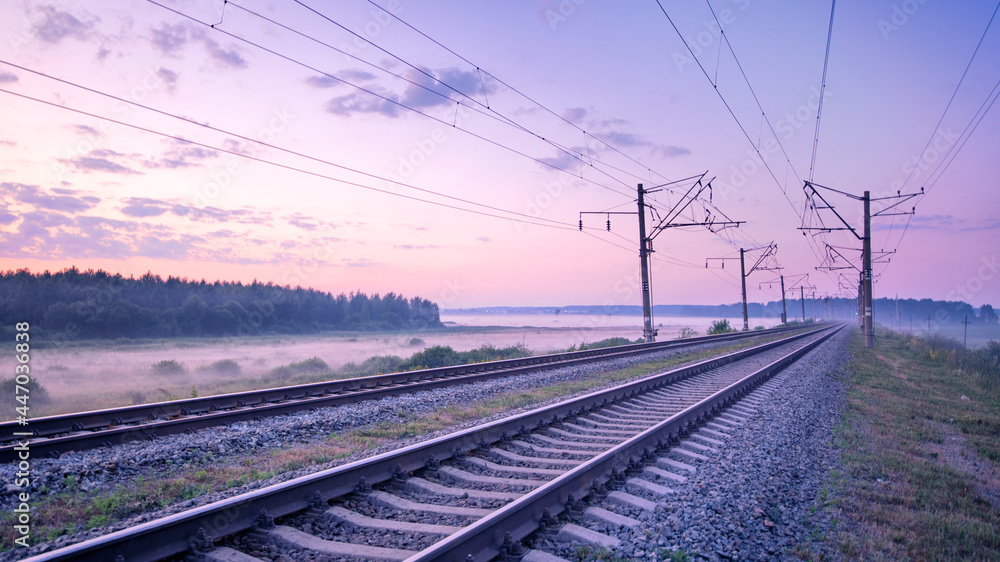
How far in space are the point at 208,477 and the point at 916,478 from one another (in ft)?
29.0

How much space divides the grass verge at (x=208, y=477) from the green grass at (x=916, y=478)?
5.70 metres

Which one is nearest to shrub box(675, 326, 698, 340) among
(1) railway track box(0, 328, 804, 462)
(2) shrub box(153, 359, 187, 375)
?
(2) shrub box(153, 359, 187, 375)

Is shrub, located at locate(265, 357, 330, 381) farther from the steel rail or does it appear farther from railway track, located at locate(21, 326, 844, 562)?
the steel rail

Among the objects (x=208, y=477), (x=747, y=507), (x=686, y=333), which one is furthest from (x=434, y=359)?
(x=686, y=333)

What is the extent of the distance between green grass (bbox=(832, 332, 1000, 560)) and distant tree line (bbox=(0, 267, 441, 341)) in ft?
72.5

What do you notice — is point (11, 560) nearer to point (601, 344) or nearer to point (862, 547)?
point (862, 547)

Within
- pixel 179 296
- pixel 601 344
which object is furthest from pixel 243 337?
pixel 601 344

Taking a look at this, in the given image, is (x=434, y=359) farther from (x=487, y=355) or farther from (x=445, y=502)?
(x=445, y=502)

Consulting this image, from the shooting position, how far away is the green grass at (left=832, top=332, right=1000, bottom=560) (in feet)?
15.9

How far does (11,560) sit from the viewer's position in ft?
13.1

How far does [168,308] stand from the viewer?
55.3m

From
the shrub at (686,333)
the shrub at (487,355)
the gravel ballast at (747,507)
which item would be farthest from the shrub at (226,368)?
the shrub at (686,333)

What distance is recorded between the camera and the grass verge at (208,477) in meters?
4.94

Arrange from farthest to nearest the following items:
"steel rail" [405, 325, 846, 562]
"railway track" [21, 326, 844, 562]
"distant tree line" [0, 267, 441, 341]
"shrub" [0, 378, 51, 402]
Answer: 1. "distant tree line" [0, 267, 441, 341]
2. "shrub" [0, 378, 51, 402]
3. "railway track" [21, 326, 844, 562]
4. "steel rail" [405, 325, 846, 562]
